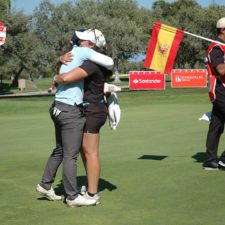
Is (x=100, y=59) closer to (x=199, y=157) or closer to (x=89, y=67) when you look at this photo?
(x=89, y=67)

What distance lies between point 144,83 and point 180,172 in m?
26.5

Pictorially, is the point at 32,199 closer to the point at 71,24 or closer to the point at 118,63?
the point at 71,24

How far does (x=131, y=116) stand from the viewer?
1848 centimetres

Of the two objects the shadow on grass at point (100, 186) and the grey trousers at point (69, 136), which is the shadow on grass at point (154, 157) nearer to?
the shadow on grass at point (100, 186)

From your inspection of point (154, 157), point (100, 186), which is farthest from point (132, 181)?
point (154, 157)

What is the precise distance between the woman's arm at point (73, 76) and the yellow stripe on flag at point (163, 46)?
9.02 ft

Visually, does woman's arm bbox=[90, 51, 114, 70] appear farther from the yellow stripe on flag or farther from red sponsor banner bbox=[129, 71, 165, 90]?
red sponsor banner bbox=[129, 71, 165, 90]

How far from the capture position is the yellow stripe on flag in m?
8.56

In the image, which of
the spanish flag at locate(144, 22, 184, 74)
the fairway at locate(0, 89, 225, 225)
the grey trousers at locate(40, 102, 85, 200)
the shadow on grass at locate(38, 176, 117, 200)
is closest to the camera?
the fairway at locate(0, 89, 225, 225)

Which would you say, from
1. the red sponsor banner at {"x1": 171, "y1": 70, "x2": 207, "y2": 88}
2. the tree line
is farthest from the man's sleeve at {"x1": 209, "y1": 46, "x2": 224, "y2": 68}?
the tree line

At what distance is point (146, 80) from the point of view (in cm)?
3409

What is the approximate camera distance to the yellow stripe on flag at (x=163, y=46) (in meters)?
8.56

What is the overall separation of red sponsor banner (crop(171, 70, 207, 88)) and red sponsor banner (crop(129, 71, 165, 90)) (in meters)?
3.17

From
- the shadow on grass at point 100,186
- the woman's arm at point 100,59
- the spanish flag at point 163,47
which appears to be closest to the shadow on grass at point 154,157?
the spanish flag at point 163,47
